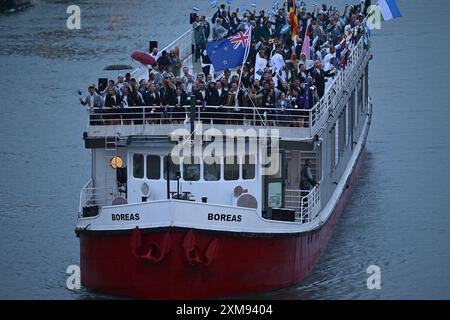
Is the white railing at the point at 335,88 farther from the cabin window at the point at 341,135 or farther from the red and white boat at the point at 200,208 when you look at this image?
the cabin window at the point at 341,135

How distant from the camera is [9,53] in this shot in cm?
8125

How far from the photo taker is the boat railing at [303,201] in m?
45.0

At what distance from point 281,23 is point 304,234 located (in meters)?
16.6

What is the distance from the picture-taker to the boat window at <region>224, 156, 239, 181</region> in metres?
44.0

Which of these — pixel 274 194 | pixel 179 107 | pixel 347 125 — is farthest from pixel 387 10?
pixel 179 107

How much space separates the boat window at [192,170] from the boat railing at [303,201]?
109 inches

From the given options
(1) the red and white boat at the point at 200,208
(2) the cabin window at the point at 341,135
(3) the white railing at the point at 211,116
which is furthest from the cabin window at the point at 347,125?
(3) the white railing at the point at 211,116

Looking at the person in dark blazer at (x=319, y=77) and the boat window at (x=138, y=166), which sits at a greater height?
the person in dark blazer at (x=319, y=77)

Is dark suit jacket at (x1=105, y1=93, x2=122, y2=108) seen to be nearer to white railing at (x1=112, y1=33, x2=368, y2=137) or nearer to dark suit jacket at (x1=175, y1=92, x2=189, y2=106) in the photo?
white railing at (x1=112, y1=33, x2=368, y2=137)

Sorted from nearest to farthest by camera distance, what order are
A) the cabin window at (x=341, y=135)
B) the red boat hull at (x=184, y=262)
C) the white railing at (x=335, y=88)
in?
1. the red boat hull at (x=184, y=262)
2. the white railing at (x=335, y=88)
3. the cabin window at (x=341, y=135)

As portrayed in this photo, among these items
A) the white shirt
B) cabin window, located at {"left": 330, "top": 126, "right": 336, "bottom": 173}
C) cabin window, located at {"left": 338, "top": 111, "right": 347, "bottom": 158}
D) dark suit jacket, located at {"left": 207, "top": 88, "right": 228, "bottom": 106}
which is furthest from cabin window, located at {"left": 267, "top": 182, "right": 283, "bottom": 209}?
cabin window, located at {"left": 338, "top": 111, "right": 347, "bottom": 158}

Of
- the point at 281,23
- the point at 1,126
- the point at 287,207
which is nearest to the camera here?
the point at 287,207
